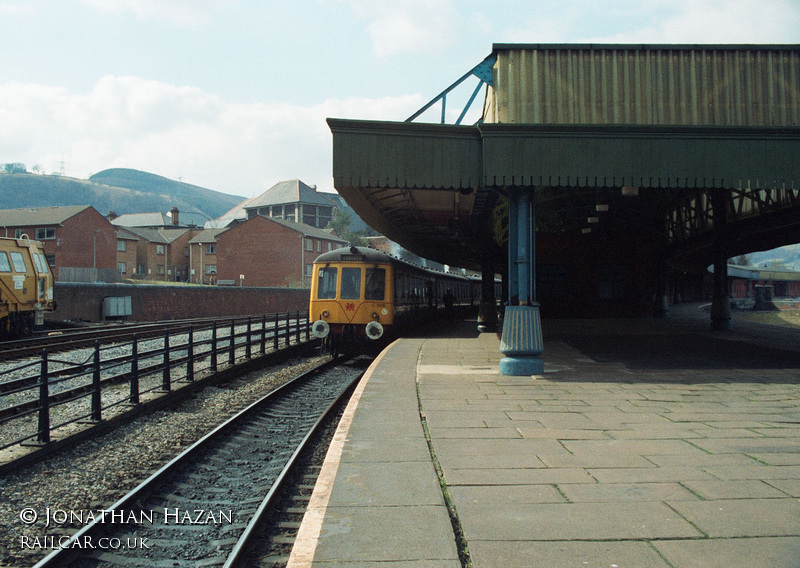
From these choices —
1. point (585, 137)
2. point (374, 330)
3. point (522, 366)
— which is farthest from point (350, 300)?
point (585, 137)

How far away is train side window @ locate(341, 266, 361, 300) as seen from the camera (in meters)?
15.9

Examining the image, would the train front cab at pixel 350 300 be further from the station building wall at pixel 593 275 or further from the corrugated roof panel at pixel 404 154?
the station building wall at pixel 593 275

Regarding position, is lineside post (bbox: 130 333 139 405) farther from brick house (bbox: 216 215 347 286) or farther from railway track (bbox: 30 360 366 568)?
brick house (bbox: 216 215 347 286)

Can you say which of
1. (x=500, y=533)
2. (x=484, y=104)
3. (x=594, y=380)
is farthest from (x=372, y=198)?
(x=500, y=533)

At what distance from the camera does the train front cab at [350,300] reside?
51.9 feet

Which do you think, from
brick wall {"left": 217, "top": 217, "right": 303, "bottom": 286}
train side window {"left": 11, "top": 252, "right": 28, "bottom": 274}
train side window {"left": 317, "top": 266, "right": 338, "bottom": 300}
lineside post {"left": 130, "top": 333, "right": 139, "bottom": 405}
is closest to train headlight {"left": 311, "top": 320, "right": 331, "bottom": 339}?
train side window {"left": 317, "top": 266, "right": 338, "bottom": 300}

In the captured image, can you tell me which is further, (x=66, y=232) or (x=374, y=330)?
(x=66, y=232)

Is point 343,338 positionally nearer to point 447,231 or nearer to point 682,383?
point 447,231

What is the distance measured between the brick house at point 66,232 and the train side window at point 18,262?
3659 cm

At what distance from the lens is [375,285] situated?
1600cm

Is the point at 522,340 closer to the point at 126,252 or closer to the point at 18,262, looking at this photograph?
the point at 18,262

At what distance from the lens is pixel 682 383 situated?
356 inches

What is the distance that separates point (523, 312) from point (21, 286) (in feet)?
44.9

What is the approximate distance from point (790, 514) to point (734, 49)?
11.3m
